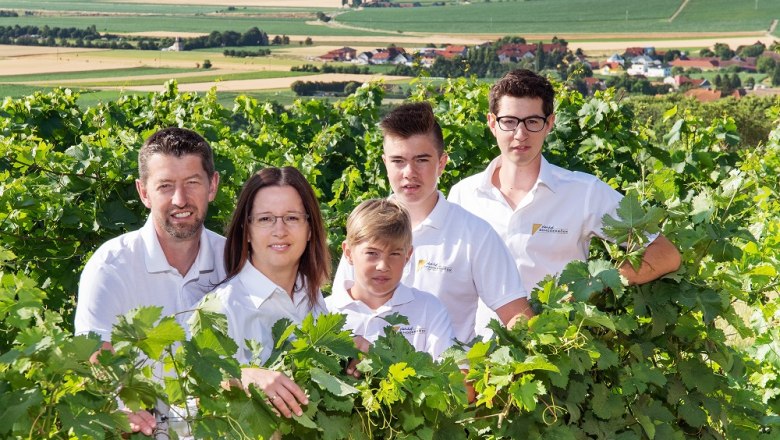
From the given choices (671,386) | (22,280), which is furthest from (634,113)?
(22,280)

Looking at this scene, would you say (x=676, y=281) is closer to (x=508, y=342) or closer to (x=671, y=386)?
(x=671, y=386)

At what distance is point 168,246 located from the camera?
3.66m

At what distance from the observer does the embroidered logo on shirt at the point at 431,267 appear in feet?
12.8

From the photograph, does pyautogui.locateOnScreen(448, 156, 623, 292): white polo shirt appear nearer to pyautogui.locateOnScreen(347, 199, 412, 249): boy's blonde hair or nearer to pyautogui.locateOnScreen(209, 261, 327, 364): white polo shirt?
pyautogui.locateOnScreen(347, 199, 412, 249): boy's blonde hair

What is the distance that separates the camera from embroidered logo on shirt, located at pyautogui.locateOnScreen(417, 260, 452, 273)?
3.89 m

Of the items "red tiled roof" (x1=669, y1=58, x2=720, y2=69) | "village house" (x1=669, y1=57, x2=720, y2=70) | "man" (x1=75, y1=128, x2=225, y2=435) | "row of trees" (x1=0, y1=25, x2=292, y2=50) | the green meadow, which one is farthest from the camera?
the green meadow

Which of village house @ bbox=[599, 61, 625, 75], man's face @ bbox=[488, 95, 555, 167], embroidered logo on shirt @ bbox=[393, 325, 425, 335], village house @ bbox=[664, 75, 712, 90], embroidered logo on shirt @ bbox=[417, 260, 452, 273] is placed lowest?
village house @ bbox=[664, 75, 712, 90]

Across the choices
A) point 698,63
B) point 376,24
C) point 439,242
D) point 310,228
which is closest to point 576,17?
point 376,24

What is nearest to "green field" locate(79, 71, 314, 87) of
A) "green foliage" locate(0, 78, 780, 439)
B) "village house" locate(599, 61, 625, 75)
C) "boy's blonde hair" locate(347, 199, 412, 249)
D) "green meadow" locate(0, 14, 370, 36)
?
"village house" locate(599, 61, 625, 75)

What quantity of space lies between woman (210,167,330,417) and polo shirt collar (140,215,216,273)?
121mm

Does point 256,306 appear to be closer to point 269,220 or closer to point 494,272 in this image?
point 269,220

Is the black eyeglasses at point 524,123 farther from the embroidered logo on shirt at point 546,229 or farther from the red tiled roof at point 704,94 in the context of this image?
the red tiled roof at point 704,94

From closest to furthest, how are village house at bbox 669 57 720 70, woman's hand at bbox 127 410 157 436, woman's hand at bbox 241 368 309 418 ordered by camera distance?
1. woman's hand at bbox 127 410 157 436
2. woman's hand at bbox 241 368 309 418
3. village house at bbox 669 57 720 70

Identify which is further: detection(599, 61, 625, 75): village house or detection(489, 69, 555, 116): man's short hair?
detection(599, 61, 625, 75): village house
